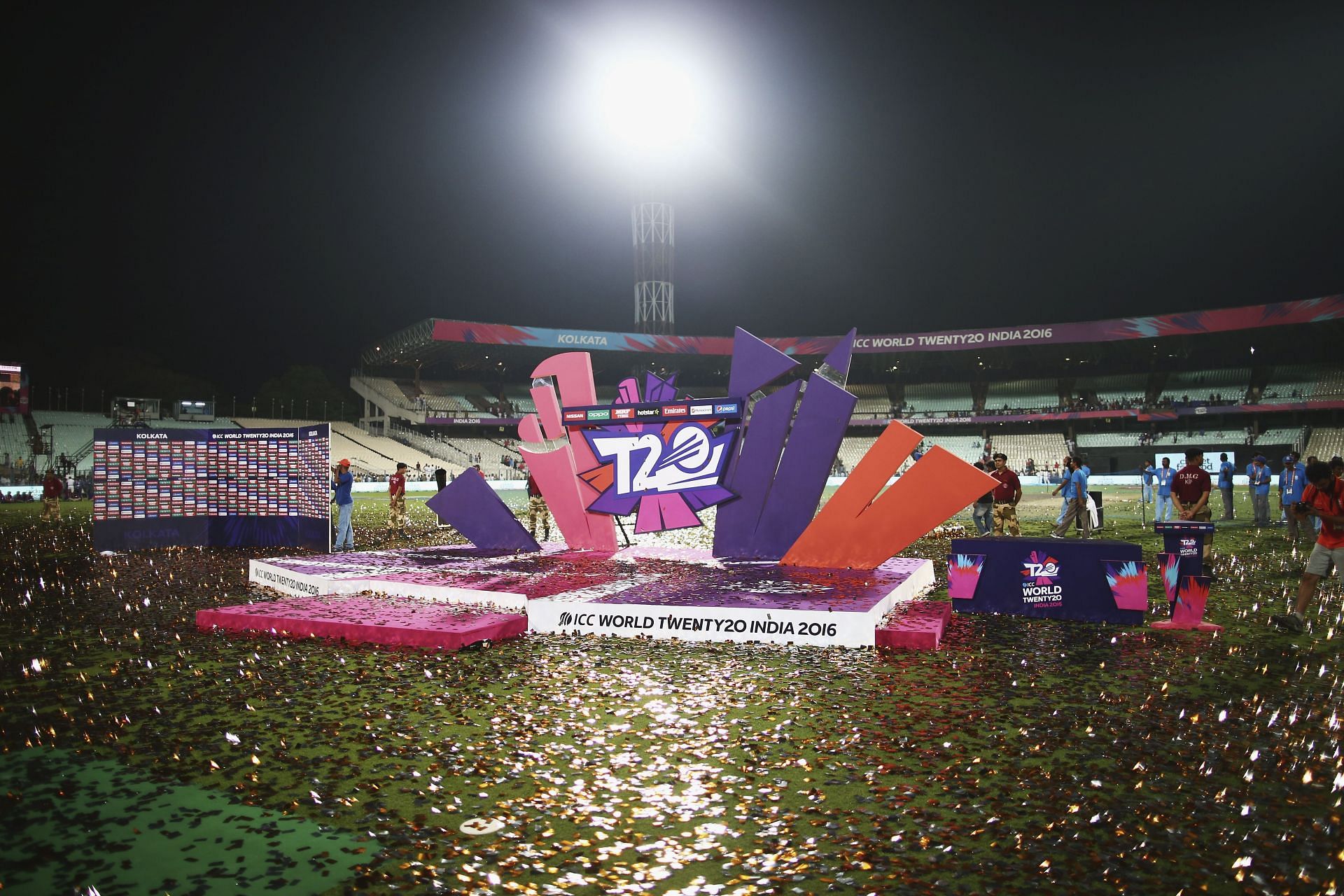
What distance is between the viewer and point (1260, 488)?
63.6ft

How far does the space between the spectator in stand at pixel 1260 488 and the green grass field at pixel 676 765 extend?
13930 millimetres

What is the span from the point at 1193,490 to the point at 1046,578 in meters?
3.49

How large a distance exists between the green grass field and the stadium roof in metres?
47.4


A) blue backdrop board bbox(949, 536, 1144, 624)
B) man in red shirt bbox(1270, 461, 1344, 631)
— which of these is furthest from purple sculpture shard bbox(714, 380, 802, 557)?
man in red shirt bbox(1270, 461, 1344, 631)

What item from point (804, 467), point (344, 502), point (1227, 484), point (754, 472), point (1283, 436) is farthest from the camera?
point (1283, 436)

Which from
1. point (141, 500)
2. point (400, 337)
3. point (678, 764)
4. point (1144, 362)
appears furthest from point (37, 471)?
point (1144, 362)

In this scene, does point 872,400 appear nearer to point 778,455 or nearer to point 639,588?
point 778,455

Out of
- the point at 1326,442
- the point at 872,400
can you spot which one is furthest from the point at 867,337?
the point at 1326,442

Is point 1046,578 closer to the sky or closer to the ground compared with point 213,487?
closer to the ground

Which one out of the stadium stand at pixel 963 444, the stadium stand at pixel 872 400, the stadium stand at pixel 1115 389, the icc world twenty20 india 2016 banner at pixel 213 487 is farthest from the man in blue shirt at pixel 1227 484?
the stadium stand at pixel 872 400

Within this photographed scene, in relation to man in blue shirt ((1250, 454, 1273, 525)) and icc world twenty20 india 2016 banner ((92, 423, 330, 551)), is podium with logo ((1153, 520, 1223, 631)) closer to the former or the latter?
man in blue shirt ((1250, 454, 1273, 525))

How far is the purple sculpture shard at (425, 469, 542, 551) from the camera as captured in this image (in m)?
13.5

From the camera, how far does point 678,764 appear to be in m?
4.65

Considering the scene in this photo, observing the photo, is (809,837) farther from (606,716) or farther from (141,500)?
(141,500)
